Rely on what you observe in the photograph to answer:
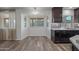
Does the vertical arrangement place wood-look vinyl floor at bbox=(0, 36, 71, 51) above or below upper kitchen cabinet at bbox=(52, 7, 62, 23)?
below

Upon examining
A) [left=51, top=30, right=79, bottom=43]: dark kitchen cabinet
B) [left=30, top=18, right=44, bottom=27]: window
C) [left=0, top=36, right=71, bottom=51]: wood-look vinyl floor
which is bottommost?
[left=0, top=36, right=71, bottom=51]: wood-look vinyl floor

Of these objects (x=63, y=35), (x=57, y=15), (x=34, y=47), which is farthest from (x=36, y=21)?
(x=34, y=47)

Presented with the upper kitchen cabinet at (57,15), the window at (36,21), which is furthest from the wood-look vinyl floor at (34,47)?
the window at (36,21)

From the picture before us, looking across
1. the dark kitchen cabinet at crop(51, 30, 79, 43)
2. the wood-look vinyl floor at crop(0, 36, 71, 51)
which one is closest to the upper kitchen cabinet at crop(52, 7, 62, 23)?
the dark kitchen cabinet at crop(51, 30, 79, 43)

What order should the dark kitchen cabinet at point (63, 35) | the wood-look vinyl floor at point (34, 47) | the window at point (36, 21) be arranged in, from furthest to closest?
the window at point (36, 21)
the dark kitchen cabinet at point (63, 35)
the wood-look vinyl floor at point (34, 47)

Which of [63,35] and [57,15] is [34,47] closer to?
[63,35]

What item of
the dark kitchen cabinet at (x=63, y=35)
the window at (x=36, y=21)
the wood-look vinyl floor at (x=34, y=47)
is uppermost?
the window at (x=36, y=21)

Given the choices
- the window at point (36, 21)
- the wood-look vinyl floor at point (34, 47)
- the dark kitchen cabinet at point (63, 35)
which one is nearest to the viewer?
the wood-look vinyl floor at point (34, 47)

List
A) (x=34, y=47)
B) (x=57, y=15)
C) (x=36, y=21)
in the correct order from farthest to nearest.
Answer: (x=36, y=21) → (x=57, y=15) → (x=34, y=47)

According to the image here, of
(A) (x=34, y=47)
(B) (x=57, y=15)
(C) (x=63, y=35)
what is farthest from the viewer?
(B) (x=57, y=15)

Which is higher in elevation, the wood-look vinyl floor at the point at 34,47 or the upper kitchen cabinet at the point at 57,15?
the upper kitchen cabinet at the point at 57,15

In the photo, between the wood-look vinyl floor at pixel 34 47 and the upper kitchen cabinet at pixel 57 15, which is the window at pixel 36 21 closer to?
the upper kitchen cabinet at pixel 57 15

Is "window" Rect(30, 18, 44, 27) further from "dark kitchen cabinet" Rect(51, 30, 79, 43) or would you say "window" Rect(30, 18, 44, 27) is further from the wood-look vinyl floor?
the wood-look vinyl floor
